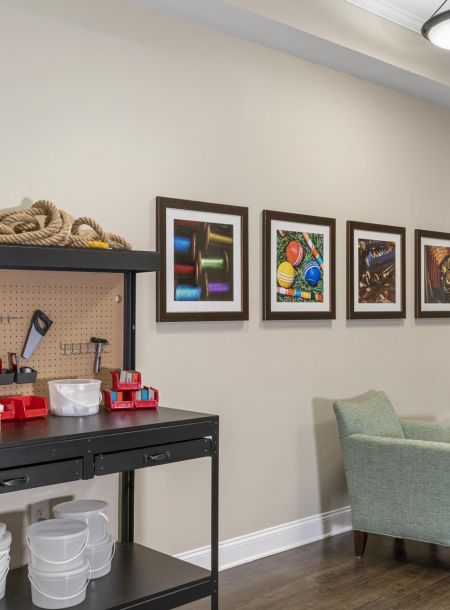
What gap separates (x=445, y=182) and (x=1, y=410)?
3500mm

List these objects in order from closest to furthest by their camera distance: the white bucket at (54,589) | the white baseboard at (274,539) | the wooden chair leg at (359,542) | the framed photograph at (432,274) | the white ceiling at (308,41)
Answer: the white bucket at (54,589) < the white ceiling at (308,41) < the white baseboard at (274,539) < the wooden chair leg at (359,542) < the framed photograph at (432,274)

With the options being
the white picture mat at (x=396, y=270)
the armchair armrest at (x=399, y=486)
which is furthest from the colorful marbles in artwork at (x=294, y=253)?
the armchair armrest at (x=399, y=486)

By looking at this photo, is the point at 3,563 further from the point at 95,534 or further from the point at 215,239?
the point at 215,239

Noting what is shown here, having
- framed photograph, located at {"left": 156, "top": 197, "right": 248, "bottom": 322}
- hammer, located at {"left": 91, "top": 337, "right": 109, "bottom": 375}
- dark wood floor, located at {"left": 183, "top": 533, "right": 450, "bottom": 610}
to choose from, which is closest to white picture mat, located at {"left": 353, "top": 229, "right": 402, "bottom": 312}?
framed photograph, located at {"left": 156, "top": 197, "right": 248, "bottom": 322}

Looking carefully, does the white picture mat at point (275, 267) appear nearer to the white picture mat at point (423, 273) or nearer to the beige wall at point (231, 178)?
the beige wall at point (231, 178)

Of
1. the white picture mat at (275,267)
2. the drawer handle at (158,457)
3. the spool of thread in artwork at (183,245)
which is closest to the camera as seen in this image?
the drawer handle at (158,457)

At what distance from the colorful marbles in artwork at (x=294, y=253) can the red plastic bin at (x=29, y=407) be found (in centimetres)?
170

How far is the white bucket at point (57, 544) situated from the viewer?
250 centimetres

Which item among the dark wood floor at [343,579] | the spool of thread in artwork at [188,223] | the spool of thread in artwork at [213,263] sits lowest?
the dark wood floor at [343,579]

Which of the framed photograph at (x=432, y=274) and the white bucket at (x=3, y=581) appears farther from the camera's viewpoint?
the framed photograph at (x=432, y=274)

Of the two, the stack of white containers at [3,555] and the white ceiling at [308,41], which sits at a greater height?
the white ceiling at [308,41]

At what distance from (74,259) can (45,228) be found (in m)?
0.15

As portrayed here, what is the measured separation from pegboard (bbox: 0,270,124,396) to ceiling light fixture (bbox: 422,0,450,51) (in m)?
2.04

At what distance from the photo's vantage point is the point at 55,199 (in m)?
3.02
